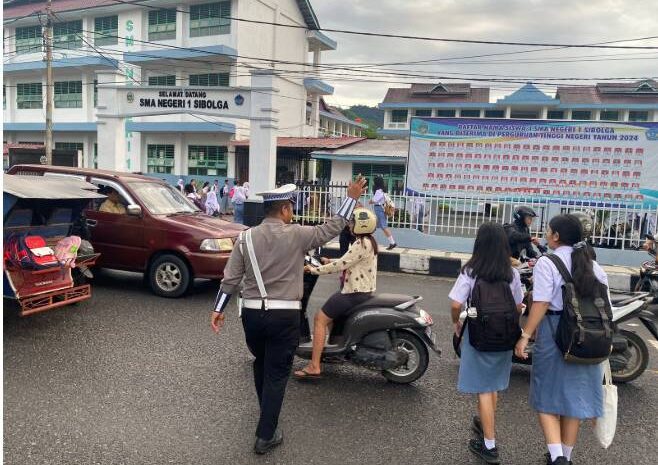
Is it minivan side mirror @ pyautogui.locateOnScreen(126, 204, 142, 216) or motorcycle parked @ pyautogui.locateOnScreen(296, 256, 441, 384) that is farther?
minivan side mirror @ pyautogui.locateOnScreen(126, 204, 142, 216)

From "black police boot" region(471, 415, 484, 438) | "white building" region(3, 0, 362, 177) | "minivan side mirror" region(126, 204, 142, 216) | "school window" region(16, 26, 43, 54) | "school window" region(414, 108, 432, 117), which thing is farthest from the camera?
"school window" region(414, 108, 432, 117)

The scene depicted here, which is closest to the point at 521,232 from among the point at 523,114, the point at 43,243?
the point at 43,243

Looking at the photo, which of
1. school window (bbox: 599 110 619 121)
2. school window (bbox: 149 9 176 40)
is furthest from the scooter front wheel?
school window (bbox: 599 110 619 121)

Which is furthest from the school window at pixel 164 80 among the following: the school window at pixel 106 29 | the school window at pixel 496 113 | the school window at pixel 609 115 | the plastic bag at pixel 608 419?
the school window at pixel 609 115

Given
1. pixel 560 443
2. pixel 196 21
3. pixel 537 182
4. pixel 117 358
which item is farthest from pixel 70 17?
pixel 560 443

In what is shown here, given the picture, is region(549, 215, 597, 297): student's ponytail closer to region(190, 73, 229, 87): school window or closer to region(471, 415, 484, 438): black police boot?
region(471, 415, 484, 438): black police boot

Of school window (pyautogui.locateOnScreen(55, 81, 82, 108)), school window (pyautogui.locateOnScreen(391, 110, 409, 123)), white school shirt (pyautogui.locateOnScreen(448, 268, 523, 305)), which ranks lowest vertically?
white school shirt (pyautogui.locateOnScreen(448, 268, 523, 305))

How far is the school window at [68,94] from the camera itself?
3095 centimetres

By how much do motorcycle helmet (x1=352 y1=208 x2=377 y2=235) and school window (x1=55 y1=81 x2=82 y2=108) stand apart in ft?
102

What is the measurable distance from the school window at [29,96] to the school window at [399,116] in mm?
25016

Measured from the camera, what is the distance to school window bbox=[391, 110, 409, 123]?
42281 mm

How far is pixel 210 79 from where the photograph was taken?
27.5 metres

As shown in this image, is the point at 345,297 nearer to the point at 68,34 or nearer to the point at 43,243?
the point at 43,243

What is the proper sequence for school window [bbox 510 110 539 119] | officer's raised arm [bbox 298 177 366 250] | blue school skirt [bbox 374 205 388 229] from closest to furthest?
officer's raised arm [bbox 298 177 366 250] → blue school skirt [bbox 374 205 388 229] → school window [bbox 510 110 539 119]
